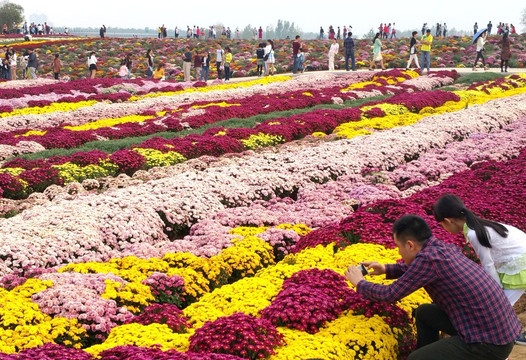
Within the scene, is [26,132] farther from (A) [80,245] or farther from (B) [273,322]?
(B) [273,322]

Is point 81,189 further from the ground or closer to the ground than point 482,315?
closer to the ground

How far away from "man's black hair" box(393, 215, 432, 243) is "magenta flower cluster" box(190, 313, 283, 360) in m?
1.44

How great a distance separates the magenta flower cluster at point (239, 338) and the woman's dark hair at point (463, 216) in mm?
1809

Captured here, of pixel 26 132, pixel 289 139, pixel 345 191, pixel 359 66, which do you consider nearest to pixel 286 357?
pixel 345 191

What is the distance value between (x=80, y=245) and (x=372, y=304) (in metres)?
5.09

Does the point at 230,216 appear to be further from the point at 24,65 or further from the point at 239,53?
the point at 239,53

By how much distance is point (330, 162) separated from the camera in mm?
13602

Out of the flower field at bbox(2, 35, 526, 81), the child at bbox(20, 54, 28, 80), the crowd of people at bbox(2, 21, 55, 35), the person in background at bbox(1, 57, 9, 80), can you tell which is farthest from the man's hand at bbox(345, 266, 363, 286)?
the crowd of people at bbox(2, 21, 55, 35)

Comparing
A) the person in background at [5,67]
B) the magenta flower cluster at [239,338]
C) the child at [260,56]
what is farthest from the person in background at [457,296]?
the person in background at [5,67]

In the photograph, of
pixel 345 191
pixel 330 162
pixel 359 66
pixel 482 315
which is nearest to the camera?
pixel 482 315

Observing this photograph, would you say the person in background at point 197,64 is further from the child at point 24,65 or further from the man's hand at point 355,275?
the man's hand at point 355,275

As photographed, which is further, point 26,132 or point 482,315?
point 26,132

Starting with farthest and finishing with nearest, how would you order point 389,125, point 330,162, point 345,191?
1. point 389,125
2. point 330,162
3. point 345,191

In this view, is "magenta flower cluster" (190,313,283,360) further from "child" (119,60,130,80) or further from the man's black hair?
"child" (119,60,130,80)
